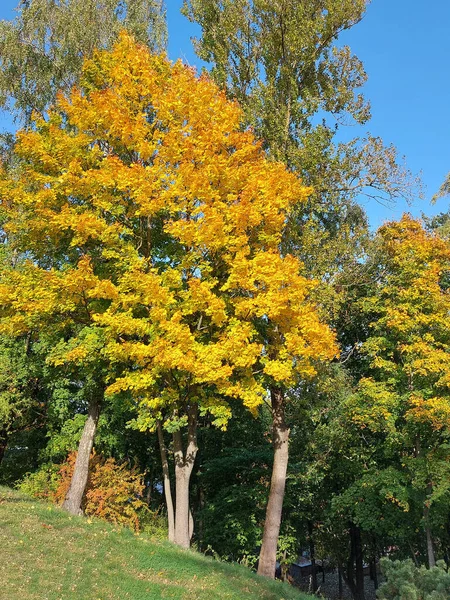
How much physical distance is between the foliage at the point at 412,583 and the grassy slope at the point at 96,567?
2028 millimetres

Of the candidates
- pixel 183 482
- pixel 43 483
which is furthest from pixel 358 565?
pixel 43 483

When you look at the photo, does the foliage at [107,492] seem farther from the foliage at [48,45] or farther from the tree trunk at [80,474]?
the foliage at [48,45]

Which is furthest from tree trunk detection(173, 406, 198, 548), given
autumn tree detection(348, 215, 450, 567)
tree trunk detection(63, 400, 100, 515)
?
autumn tree detection(348, 215, 450, 567)

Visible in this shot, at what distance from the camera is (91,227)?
10.8 meters

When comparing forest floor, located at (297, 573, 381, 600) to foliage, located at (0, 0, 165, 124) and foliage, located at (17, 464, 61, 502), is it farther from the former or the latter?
foliage, located at (0, 0, 165, 124)

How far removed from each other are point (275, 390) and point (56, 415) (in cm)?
747

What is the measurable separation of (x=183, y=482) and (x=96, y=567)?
4.83 m

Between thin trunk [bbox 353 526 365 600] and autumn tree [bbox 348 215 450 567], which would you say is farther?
thin trunk [bbox 353 526 365 600]

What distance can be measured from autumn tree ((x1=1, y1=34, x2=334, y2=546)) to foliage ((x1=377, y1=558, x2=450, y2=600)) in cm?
408

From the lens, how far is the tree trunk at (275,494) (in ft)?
38.6

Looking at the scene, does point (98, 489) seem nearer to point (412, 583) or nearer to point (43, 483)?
point (43, 483)

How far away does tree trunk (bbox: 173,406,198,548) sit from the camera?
38.2ft

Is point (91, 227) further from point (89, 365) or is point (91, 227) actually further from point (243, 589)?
point (243, 589)

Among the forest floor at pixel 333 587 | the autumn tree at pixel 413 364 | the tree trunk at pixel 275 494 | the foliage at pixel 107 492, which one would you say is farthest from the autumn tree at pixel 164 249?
the forest floor at pixel 333 587
